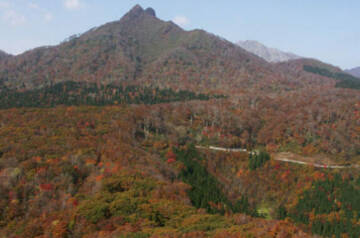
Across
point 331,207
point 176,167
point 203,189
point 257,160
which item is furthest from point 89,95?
point 331,207

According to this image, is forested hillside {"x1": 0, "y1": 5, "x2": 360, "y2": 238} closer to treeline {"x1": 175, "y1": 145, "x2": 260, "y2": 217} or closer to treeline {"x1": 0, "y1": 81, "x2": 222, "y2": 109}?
treeline {"x1": 175, "y1": 145, "x2": 260, "y2": 217}

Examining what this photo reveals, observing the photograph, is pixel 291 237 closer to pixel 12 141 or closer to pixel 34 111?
pixel 12 141

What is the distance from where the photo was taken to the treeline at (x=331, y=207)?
50.6 metres

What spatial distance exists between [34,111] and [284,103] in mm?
96270

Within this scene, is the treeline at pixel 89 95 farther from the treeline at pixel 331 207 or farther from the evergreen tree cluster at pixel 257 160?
the treeline at pixel 331 207

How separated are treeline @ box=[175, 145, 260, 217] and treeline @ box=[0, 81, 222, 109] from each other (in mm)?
61908

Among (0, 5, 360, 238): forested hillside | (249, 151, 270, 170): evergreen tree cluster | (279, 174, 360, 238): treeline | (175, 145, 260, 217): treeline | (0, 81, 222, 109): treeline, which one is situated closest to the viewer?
(0, 5, 360, 238): forested hillside

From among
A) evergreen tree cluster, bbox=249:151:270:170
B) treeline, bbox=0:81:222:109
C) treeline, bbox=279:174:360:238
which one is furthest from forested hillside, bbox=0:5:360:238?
treeline, bbox=0:81:222:109

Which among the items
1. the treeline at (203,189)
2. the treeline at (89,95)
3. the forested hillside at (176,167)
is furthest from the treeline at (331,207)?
the treeline at (89,95)

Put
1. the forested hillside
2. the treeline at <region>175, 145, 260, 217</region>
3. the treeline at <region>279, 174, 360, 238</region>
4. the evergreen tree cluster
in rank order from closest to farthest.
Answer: the forested hillside, the treeline at <region>279, 174, 360, 238</region>, the treeline at <region>175, 145, 260, 217</region>, the evergreen tree cluster

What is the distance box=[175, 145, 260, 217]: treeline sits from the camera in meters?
50.9

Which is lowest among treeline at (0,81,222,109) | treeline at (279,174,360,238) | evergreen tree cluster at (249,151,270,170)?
treeline at (279,174,360,238)

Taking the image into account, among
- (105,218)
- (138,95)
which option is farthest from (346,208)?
(138,95)

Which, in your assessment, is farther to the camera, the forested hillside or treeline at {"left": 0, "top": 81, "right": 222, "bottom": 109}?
treeline at {"left": 0, "top": 81, "right": 222, "bottom": 109}
